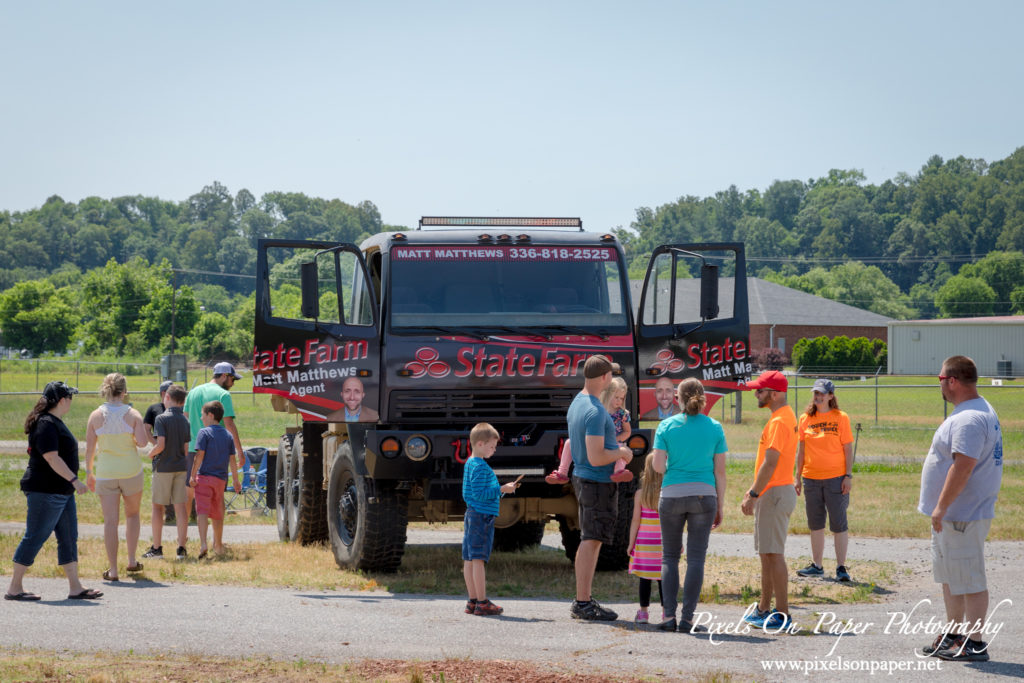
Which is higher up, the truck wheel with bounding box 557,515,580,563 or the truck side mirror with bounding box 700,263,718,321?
the truck side mirror with bounding box 700,263,718,321

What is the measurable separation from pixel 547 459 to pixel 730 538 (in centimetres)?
515

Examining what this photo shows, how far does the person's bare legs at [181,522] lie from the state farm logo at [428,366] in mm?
3286

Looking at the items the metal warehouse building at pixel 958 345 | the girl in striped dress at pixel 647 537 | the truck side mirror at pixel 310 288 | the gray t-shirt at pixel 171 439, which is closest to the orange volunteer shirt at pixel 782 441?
the girl in striped dress at pixel 647 537

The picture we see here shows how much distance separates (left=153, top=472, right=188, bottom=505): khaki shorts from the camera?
38.6 ft

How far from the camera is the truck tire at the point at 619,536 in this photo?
34.5 ft

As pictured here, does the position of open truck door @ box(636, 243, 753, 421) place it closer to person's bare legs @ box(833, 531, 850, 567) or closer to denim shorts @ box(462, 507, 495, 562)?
person's bare legs @ box(833, 531, 850, 567)

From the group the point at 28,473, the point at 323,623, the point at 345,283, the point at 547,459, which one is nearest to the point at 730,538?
the point at 547,459

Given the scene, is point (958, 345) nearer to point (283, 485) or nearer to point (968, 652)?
point (283, 485)

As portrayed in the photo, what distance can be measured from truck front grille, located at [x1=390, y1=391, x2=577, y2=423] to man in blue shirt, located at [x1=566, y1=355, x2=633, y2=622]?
173 cm

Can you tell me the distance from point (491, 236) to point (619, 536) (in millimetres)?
2948

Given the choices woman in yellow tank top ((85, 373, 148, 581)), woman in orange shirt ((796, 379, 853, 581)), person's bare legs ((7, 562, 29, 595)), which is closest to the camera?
person's bare legs ((7, 562, 29, 595))

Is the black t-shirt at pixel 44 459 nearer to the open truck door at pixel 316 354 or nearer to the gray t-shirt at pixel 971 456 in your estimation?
the open truck door at pixel 316 354

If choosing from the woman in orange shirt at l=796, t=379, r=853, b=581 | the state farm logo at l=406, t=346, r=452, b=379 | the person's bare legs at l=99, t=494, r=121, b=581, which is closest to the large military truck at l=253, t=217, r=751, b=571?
the state farm logo at l=406, t=346, r=452, b=379

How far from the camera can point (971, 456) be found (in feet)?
22.7
